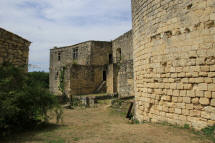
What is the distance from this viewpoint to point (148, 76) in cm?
598

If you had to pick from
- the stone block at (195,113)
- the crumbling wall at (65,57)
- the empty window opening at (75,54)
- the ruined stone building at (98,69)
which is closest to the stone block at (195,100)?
the stone block at (195,113)

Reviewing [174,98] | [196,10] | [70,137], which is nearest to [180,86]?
[174,98]

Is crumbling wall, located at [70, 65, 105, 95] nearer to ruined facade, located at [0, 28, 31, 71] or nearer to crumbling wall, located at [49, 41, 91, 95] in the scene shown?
crumbling wall, located at [49, 41, 91, 95]

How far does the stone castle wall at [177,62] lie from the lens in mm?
4371

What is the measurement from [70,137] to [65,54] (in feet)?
74.2

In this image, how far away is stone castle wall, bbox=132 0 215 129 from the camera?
4.37 meters

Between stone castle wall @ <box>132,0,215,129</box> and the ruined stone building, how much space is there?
24.4 ft

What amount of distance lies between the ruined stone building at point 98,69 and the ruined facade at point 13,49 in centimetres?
841

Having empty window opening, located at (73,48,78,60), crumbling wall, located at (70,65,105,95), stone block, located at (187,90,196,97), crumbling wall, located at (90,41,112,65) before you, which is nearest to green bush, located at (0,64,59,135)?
stone block, located at (187,90,196,97)

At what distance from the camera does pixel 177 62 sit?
16.4 ft

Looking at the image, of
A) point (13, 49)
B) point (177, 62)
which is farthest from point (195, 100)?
point (13, 49)

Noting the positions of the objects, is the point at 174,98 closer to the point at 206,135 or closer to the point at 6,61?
the point at 206,135

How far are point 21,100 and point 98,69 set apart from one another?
14.4 meters

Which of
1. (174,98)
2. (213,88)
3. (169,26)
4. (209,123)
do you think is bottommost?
(209,123)
